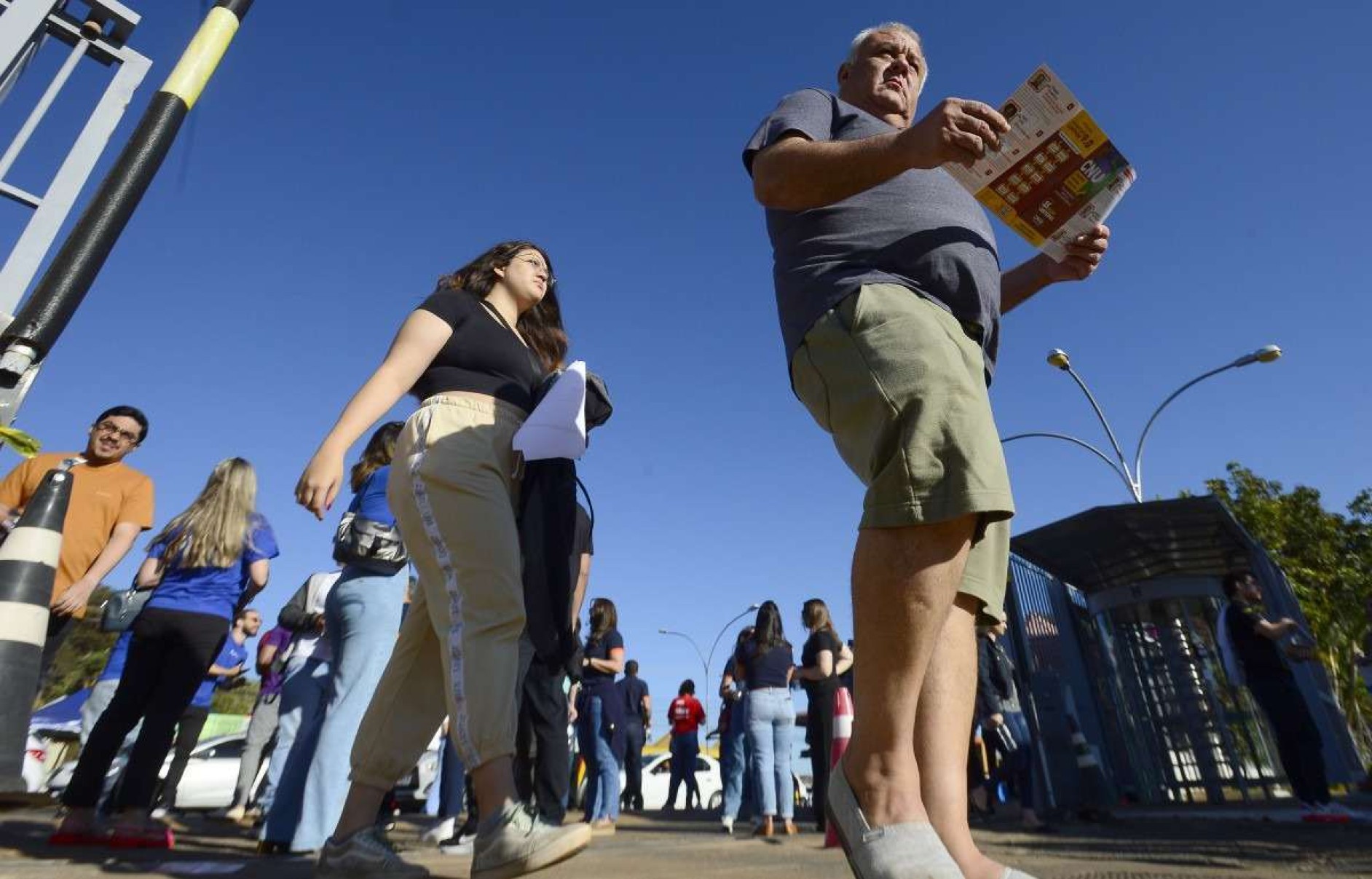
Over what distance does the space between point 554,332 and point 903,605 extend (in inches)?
85.8

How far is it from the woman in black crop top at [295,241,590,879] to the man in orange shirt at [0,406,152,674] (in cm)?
225

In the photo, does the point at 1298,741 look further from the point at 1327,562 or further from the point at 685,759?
the point at 1327,562

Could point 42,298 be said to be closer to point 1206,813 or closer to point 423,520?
point 423,520

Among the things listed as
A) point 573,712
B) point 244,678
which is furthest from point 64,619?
point 244,678

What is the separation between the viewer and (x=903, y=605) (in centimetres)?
150

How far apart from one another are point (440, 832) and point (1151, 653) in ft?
25.8

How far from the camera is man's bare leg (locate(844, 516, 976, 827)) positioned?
1.49 meters

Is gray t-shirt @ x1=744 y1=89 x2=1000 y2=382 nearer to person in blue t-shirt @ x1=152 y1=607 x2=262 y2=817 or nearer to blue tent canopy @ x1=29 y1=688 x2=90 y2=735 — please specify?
person in blue t-shirt @ x1=152 y1=607 x2=262 y2=817

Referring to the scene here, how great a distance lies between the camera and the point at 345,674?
3.42 metres

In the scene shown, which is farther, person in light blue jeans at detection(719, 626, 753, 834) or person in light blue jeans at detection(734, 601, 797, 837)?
person in light blue jeans at detection(719, 626, 753, 834)

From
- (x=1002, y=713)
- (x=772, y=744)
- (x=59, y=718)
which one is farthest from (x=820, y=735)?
(x=59, y=718)

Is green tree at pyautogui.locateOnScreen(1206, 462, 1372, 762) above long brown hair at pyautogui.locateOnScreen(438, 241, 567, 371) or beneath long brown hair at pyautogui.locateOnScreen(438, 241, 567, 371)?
above

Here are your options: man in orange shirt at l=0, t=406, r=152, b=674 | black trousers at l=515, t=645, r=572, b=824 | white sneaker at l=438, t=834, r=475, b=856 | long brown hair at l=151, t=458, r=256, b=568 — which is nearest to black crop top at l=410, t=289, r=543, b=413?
black trousers at l=515, t=645, r=572, b=824

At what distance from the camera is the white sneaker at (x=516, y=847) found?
1.93 m
